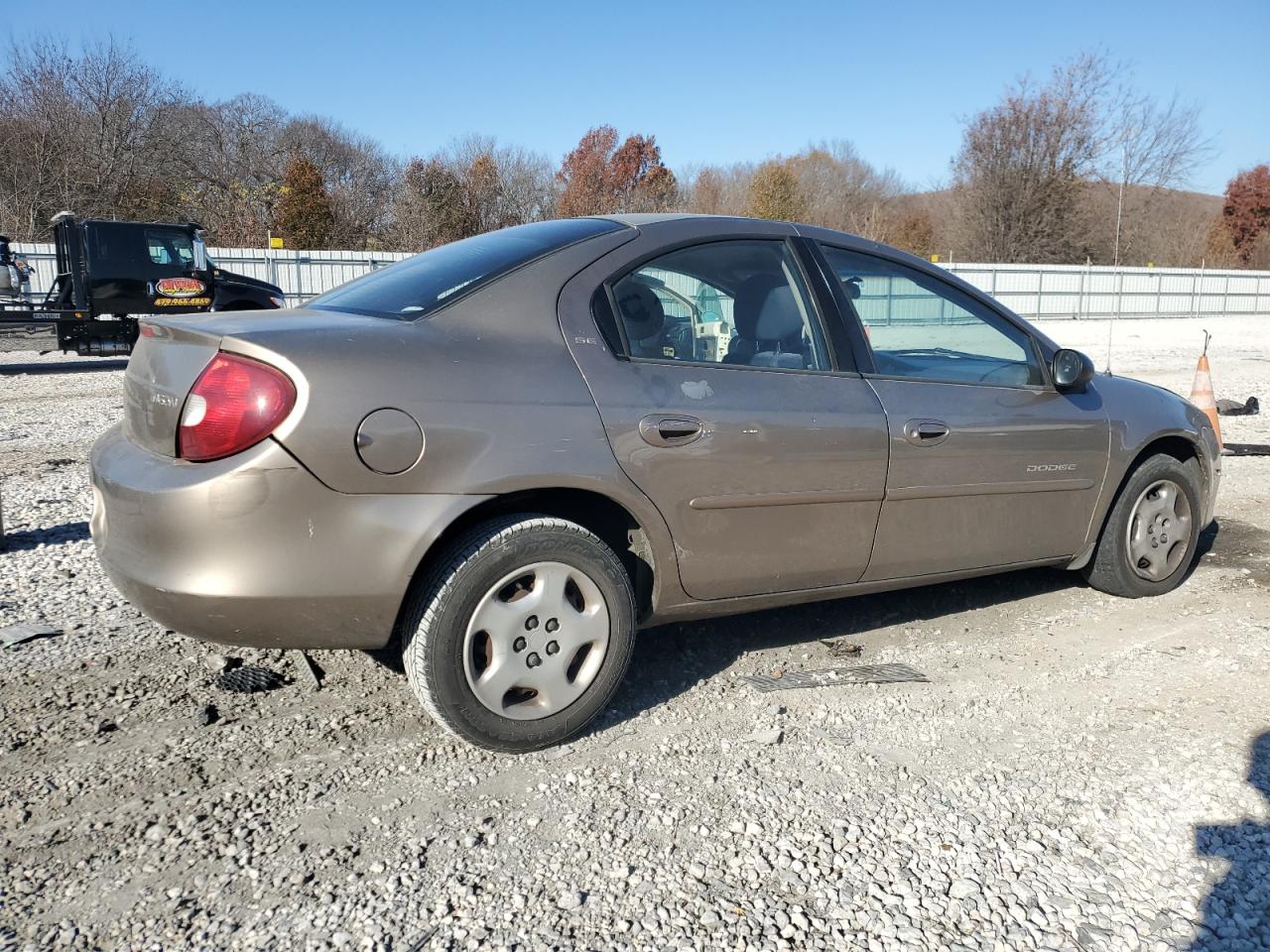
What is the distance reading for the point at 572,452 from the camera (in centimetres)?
289

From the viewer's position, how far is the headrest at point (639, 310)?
10.4ft

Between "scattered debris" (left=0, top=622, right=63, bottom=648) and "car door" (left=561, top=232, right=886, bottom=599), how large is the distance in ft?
8.28

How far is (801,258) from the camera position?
3641 mm

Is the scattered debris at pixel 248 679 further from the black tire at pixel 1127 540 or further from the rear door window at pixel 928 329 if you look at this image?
the black tire at pixel 1127 540

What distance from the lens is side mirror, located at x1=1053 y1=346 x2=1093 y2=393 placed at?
4012mm

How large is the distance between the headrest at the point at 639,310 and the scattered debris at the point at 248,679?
1751 millimetres

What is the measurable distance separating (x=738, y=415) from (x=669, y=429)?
0.27 metres

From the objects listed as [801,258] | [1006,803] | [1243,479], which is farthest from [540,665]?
[1243,479]

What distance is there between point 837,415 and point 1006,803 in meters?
1.36

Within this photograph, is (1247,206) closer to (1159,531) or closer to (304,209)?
(304,209)

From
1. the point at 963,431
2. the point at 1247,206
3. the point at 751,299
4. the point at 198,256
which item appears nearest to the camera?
the point at 751,299

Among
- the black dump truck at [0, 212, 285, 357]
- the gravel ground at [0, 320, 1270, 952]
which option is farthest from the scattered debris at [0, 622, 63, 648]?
the black dump truck at [0, 212, 285, 357]

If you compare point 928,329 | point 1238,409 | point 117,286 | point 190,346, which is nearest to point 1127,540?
point 928,329

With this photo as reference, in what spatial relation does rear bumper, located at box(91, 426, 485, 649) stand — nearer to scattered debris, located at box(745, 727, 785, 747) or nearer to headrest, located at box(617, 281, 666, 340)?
headrest, located at box(617, 281, 666, 340)
